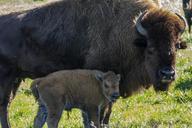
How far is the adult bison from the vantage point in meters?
10.1

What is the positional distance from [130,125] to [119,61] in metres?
1.05

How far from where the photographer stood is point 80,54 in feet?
35.2

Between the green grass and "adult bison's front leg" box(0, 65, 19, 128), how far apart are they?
377 millimetres

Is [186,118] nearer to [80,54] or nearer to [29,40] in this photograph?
[80,54]

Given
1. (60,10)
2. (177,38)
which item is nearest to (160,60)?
(177,38)

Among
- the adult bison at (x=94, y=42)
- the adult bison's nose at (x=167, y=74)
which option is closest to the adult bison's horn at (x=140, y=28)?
the adult bison at (x=94, y=42)

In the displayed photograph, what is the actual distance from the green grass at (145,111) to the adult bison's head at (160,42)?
30.7 inches

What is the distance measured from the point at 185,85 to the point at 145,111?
207cm

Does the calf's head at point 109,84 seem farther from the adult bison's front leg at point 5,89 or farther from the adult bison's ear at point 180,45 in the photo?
the adult bison's front leg at point 5,89

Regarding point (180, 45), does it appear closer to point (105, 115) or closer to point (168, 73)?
point (168, 73)

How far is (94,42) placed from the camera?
1065cm

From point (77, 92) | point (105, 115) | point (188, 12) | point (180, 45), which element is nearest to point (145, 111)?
point (105, 115)

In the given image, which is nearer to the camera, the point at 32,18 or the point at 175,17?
the point at 175,17

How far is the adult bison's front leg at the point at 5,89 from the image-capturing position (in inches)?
442
